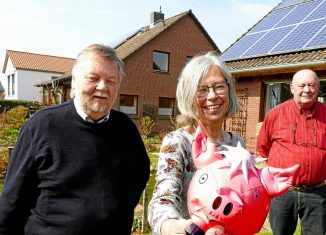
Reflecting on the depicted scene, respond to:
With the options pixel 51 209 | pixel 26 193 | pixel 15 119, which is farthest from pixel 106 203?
pixel 15 119

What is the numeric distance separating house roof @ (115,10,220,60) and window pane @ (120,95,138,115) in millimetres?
2452

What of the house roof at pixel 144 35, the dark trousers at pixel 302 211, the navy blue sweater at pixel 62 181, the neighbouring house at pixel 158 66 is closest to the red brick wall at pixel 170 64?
the neighbouring house at pixel 158 66

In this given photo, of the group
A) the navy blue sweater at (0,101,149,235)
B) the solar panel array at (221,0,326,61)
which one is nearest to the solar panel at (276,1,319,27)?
the solar panel array at (221,0,326,61)

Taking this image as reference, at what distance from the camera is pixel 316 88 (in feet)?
12.0

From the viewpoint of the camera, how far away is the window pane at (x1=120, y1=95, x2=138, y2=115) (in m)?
21.8

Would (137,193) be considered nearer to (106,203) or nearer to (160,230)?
(106,203)

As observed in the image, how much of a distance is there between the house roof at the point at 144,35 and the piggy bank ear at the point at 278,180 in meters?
20.3

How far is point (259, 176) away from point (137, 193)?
1306 mm

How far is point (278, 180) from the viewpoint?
1530mm

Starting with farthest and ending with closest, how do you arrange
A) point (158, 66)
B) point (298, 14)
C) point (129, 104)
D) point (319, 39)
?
1. point (158, 66)
2. point (129, 104)
3. point (298, 14)
4. point (319, 39)

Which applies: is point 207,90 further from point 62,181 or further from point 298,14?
point 298,14

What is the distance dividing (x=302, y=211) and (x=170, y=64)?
20.0 meters

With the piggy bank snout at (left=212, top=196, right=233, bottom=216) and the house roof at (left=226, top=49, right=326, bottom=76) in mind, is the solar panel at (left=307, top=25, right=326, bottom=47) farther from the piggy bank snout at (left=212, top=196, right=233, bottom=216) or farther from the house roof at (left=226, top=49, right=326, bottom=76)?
the piggy bank snout at (left=212, top=196, right=233, bottom=216)

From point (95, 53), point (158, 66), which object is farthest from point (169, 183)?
point (158, 66)
